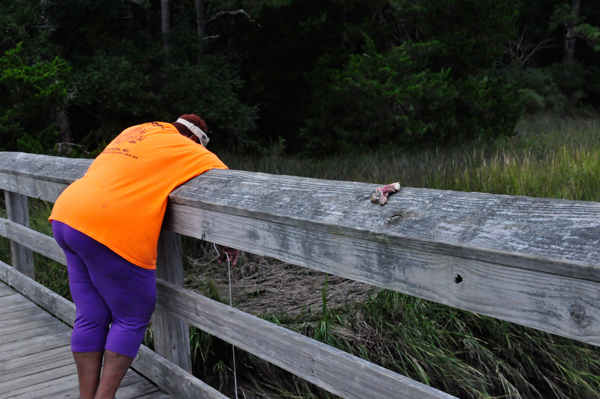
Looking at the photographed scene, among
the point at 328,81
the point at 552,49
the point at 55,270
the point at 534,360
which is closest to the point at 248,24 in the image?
the point at 328,81

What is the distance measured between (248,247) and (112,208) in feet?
2.00

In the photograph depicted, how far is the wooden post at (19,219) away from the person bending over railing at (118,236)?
7.39 ft

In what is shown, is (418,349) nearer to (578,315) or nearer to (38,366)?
(38,366)

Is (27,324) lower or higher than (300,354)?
lower

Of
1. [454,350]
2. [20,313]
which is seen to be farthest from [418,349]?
[20,313]

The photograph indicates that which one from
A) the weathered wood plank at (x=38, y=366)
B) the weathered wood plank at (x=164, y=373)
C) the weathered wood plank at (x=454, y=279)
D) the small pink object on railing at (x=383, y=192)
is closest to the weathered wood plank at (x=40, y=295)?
the weathered wood plank at (x=164, y=373)

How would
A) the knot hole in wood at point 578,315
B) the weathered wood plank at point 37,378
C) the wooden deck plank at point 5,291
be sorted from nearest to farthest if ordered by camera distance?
the knot hole in wood at point 578,315 < the weathered wood plank at point 37,378 < the wooden deck plank at point 5,291

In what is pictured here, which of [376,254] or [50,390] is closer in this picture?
[376,254]

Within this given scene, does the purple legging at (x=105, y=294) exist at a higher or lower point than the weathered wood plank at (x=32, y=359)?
higher

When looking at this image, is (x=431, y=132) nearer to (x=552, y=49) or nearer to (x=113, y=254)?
(x=113, y=254)

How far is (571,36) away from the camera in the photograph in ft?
81.8

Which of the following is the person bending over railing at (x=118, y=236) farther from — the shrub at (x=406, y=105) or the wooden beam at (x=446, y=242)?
the shrub at (x=406, y=105)

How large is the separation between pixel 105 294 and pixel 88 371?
15.0 inches

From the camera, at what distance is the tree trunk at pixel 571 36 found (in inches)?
944
